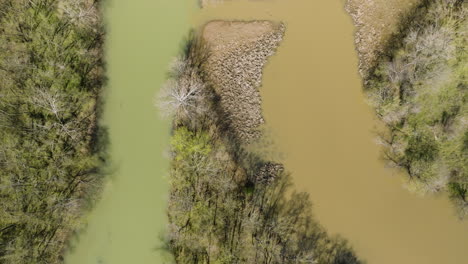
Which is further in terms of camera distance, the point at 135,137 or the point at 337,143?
the point at 135,137

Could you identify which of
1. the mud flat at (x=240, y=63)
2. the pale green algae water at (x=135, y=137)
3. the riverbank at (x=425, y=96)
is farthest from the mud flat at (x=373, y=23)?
the pale green algae water at (x=135, y=137)

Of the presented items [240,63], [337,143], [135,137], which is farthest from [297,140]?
[135,137]

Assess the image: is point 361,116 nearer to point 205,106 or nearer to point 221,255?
point 205,106

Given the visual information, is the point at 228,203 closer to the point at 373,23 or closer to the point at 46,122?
the point at 46,122

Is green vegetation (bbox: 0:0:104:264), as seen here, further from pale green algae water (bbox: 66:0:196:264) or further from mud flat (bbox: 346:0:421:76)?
mud flat (bbox: 346:0:421:76)

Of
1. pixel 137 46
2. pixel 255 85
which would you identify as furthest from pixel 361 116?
pixel 137 46

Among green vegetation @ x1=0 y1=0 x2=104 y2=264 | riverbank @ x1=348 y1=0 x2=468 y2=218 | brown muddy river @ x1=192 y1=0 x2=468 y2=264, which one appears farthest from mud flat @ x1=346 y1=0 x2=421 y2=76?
green vegetation @ x1=0 y1=0 x2=104 y2=264

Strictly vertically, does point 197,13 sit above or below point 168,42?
above
